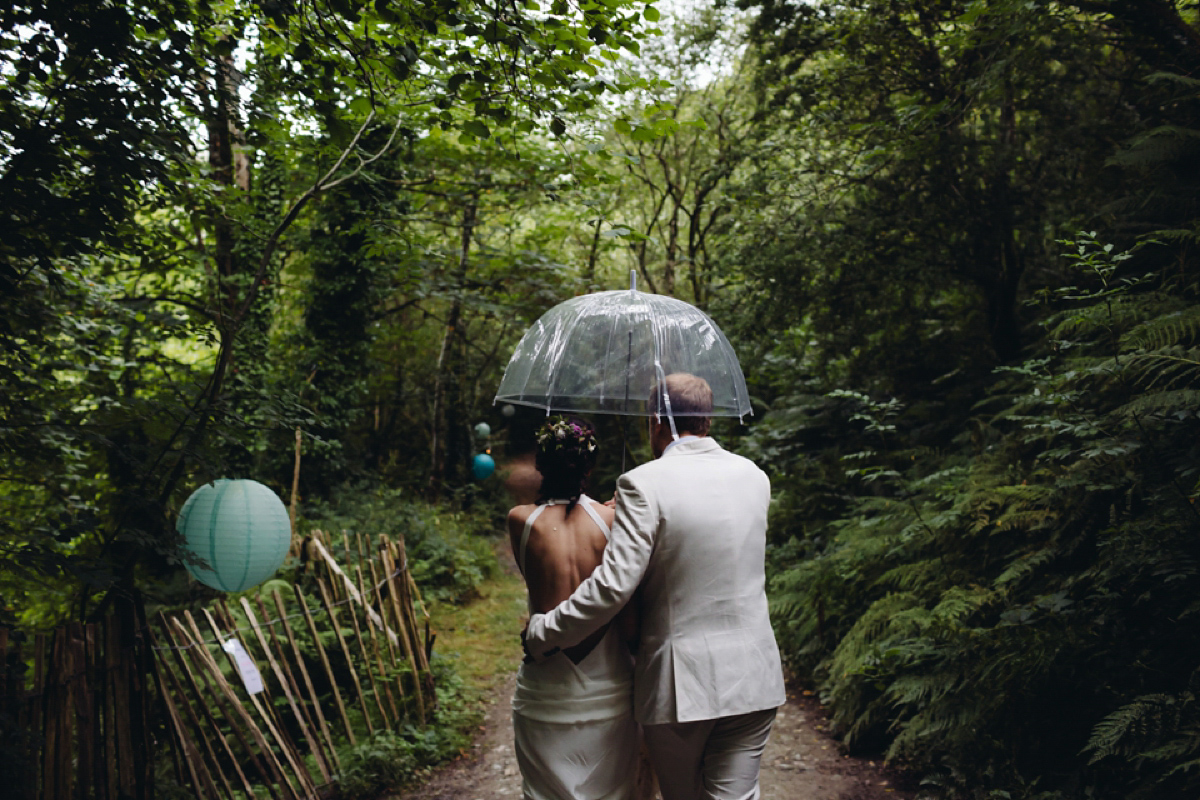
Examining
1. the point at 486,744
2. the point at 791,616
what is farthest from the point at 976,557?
the point at 486,744

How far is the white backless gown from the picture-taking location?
8.36ft

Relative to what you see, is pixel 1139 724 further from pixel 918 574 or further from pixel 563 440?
pixel 563 440

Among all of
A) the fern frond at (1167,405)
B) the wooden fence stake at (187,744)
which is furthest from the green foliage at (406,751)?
the fern frond at (1167,405)

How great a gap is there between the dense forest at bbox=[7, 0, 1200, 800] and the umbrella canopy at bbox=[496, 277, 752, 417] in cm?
109

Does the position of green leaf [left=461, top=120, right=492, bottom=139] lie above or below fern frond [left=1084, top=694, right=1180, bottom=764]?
above

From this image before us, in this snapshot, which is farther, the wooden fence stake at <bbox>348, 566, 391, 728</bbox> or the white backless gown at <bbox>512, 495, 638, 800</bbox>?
the wooden fence stake at <bbox>348, 566, 391, 728</bbox>

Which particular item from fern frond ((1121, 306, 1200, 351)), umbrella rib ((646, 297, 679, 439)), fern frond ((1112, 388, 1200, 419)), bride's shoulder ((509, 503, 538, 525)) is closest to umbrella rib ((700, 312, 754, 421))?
umbrella rib ((646, 297, 679, 439))

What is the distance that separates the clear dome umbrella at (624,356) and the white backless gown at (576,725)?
966 millimetres

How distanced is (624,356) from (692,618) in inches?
54.8

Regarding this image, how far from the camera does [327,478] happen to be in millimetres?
11344

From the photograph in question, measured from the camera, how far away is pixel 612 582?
94.7 inches

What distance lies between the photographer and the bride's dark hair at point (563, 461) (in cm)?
273

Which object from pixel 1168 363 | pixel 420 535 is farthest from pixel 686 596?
pixel 420 535

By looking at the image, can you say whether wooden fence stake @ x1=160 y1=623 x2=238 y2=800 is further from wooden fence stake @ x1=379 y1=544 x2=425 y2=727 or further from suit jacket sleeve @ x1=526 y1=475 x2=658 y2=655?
suit jacket sleeve @ x1=526 y1=475 x2=658 y2=655
